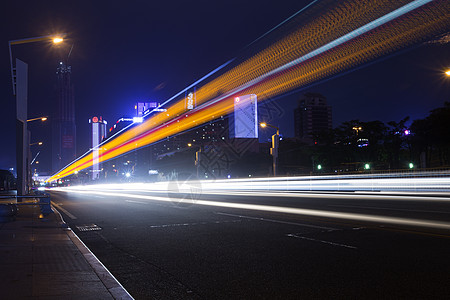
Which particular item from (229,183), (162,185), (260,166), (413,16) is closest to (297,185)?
(229,183)

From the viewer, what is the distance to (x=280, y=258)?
6.96 metres

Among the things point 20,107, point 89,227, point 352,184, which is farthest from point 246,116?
point 89,227

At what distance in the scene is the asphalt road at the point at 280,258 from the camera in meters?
5.09

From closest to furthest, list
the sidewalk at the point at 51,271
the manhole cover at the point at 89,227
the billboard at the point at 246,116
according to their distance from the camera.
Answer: the sidewalk at the point at 51,271 → the manhole cover at the point at 89,227 → the billboard at the point at 246,116

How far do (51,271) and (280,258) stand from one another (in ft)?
12.4

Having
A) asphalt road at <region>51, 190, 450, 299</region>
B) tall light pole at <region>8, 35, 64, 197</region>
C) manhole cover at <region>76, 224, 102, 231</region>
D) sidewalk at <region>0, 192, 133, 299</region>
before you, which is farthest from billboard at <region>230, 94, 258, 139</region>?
sidewalk at <region>0, 192, 133, 299</region>

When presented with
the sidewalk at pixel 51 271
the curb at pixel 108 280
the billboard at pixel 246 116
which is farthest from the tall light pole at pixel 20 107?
the billboard at pixel 246 116

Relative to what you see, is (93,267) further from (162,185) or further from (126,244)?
(162,185)

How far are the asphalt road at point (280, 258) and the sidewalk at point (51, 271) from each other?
0.34 metres

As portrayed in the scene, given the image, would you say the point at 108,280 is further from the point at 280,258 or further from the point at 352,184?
the point at 352,184

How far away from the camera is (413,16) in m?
26.7

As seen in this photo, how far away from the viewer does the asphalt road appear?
5.09m

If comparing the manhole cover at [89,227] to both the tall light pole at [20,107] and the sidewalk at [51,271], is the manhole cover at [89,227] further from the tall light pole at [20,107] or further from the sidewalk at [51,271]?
the tall light pole at [20,107]

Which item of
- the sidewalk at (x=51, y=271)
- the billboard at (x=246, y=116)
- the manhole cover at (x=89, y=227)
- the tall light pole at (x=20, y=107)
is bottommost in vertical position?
the manhole cover at (x=89, y=227)
